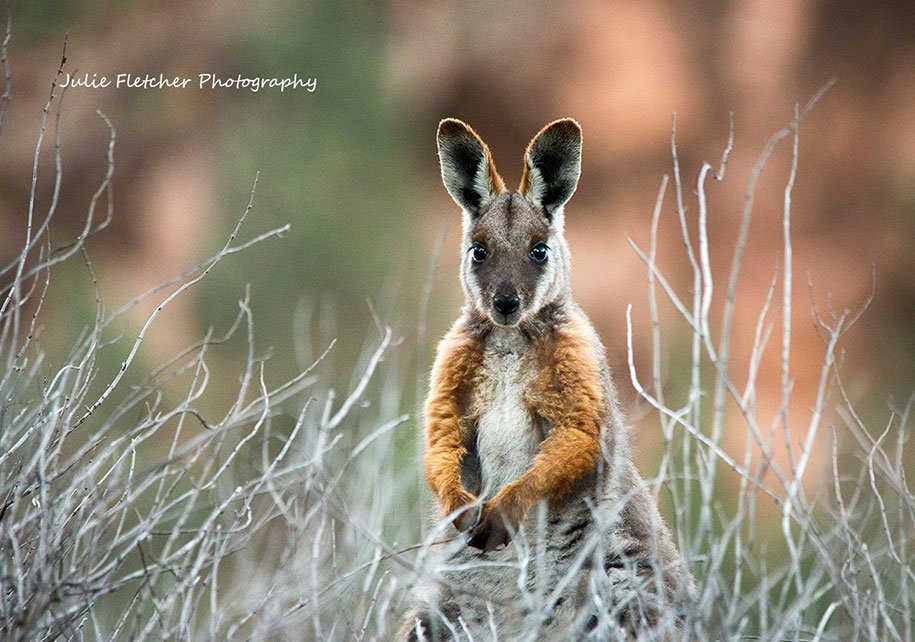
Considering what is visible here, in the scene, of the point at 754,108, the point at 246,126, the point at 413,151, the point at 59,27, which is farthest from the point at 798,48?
the point at 59,27

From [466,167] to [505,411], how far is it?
32.7 inches

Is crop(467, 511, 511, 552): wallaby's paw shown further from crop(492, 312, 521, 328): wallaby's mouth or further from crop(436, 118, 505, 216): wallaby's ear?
crop(436, 118, 505, 216): wallaby's ear

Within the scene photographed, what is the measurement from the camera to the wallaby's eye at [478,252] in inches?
152

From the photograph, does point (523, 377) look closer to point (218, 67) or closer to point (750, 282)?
point (750, 282)

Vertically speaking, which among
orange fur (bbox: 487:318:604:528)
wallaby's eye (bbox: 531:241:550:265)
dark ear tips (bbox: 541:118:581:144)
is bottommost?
orange fur (bbox: 487:318:604:528)

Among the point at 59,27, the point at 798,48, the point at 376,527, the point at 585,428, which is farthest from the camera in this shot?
the point at 59,27

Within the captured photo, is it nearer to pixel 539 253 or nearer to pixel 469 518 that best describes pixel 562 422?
pixel 469 518

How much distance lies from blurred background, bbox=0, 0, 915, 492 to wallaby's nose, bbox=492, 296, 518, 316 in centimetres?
464

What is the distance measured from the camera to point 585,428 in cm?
360

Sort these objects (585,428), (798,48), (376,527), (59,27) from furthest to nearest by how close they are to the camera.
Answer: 1. (59,27)
2. (798,48)
3. (585,428)
4. (376,527)

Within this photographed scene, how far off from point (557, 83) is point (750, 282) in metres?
2.07

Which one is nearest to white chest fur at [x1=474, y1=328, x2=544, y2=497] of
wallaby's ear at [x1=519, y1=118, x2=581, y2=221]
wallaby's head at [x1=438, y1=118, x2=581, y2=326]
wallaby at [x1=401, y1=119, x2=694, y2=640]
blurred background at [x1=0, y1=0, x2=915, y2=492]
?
wallaby at [x1=401, y1=119, x2=694, y2=640]

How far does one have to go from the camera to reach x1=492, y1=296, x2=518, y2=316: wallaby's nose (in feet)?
12.0

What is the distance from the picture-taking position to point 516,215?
12.7ft
